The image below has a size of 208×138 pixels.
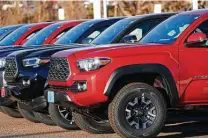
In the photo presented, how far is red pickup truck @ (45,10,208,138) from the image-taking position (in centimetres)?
958

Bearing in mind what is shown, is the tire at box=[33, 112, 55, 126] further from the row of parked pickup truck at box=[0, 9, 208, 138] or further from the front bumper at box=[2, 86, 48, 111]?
the row of parked pickup truck at box=[0, 9, 208, 138]

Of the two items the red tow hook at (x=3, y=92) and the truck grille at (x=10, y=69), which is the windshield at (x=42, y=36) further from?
the red tow hook at (x=3, y=92)

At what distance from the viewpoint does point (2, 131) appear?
11.6 meters

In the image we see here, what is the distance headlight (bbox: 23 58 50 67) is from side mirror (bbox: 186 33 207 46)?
8.42 feet

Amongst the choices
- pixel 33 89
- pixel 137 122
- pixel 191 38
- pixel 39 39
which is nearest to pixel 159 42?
pixel 191 38

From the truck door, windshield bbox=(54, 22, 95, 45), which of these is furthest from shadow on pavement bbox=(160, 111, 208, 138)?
windshield bbox=(54, 22, 95, 45)

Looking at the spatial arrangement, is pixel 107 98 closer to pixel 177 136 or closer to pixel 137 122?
pixel 137 122

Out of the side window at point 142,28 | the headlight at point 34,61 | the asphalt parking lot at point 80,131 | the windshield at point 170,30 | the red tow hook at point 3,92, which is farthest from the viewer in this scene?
the side window at point 142,28

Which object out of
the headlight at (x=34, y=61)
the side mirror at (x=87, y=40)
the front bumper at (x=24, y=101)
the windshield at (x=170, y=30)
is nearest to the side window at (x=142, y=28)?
the side mirror at (x=87, y=40)

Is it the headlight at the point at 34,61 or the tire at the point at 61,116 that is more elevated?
the headlight at the point at 34,61

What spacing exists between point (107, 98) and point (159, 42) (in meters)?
1.41

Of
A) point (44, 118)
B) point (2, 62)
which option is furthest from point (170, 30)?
point (2, 62)

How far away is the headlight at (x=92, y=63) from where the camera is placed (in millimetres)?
9602

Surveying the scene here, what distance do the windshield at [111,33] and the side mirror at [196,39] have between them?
255 centimetres
